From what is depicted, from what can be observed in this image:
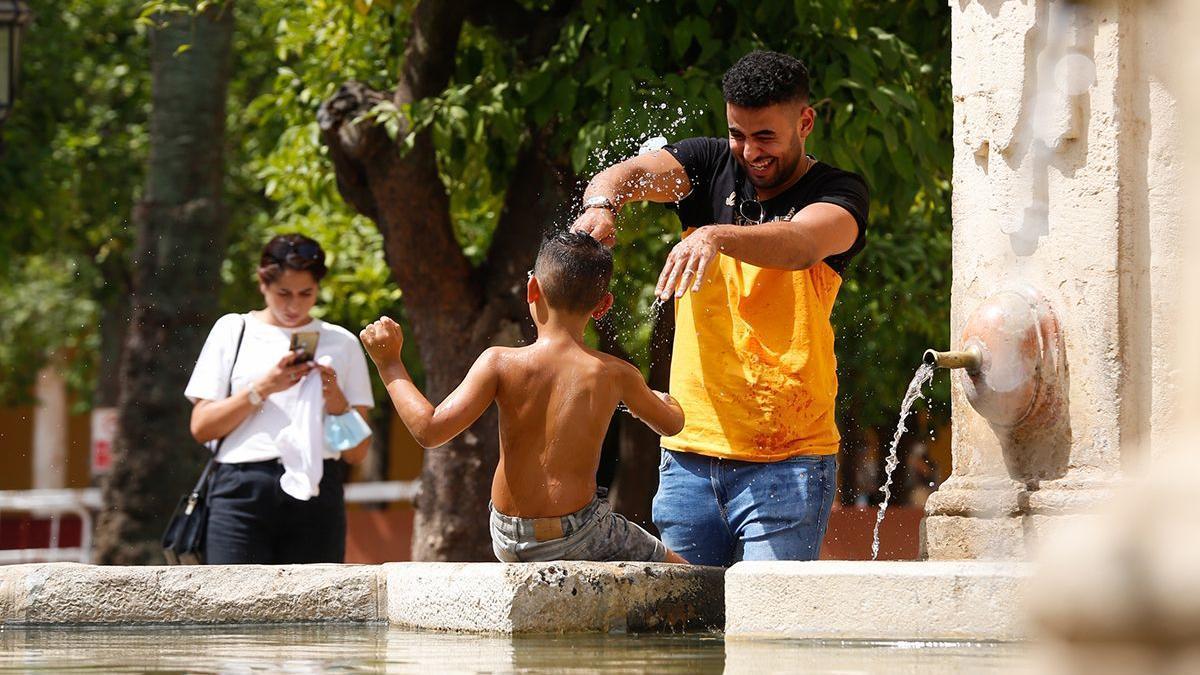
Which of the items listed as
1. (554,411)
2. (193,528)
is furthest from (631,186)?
(193,528)

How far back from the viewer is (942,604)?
4.41 metres

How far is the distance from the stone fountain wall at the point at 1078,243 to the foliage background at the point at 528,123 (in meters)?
2.12

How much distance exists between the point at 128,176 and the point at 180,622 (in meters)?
15.1

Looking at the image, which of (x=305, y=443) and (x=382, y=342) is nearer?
(x=382, y=342)

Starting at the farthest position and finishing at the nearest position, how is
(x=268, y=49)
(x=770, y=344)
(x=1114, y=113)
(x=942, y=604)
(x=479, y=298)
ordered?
(x=268, y=49), (x=479, y=298), (x=1114, y=113), (x=770, y=344), (x=942, y=604)

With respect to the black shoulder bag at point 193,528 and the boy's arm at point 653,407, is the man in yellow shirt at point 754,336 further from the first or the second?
the black shoulder bag at point 193,528

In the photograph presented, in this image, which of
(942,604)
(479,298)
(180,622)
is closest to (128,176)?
(479,298)

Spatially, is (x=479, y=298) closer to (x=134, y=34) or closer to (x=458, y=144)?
(x=458, y=144)

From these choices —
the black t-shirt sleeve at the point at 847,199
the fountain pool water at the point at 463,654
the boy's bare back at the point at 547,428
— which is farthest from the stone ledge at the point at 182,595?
the black t-shirt sleeve at the point at 847,199

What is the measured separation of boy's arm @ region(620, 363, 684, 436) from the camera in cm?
510

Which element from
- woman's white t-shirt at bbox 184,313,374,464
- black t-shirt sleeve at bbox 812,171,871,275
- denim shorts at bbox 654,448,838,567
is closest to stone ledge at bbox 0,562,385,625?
denim shorts at bbox 654,448,838,567

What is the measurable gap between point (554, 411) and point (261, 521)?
203cm

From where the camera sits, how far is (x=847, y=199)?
5.14m

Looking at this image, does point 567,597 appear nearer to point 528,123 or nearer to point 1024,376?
point 1024,376
